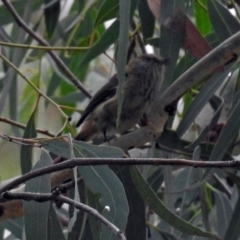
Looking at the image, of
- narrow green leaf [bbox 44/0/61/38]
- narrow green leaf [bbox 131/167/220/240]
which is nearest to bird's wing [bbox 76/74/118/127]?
narrow green leaf [bbox 44/0/61/38]

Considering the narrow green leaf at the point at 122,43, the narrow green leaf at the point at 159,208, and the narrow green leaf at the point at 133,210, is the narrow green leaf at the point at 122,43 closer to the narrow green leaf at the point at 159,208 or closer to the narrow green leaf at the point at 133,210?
the narrow green leaf at the point at 159,208

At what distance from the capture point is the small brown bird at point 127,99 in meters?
2.33

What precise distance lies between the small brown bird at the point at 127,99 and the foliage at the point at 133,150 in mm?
94

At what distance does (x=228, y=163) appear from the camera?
1178mm

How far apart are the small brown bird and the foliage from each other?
9cm

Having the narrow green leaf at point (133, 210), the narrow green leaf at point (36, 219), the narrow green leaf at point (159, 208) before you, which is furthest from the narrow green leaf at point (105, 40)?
the narrow green leaf at point (36, 219)

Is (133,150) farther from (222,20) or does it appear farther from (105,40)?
(222,20)

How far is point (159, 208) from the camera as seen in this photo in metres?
1.69

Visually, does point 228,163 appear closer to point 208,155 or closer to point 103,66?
point 208,155

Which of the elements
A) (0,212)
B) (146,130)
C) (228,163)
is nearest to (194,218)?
(146,130)

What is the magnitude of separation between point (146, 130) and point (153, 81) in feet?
1.99

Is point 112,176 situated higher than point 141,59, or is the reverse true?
point 141,59

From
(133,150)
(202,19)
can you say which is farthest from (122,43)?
(202,19)

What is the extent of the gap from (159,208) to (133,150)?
53 centimetres
